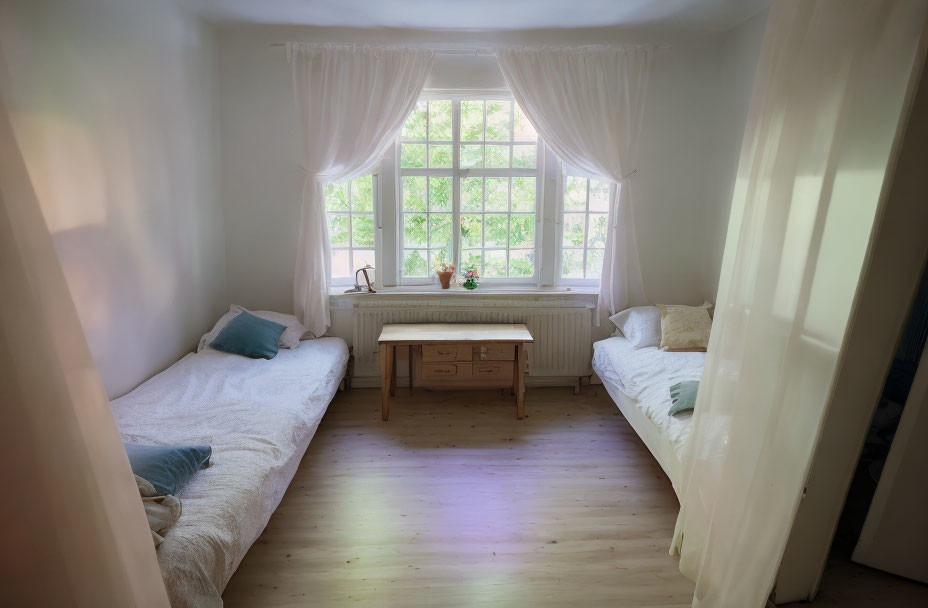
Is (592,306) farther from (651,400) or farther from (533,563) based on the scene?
(533,563)

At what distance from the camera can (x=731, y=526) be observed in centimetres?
187

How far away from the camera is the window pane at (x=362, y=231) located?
4.24 meters

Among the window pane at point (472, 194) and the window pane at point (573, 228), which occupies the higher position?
the window pane at point (472, 194)

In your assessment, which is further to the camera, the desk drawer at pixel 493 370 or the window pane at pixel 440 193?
the window pane at pixel 440 193

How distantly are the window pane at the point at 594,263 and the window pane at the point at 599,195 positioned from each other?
1.12ft

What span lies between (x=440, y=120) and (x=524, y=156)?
2.30ft

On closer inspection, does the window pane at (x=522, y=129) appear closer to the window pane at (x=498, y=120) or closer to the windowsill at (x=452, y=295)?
the window pane at (x=498, y=120)

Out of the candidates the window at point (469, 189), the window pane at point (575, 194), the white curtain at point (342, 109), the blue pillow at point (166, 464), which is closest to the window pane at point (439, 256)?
the window at point (469, 189)

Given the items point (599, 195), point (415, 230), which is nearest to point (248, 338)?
point (415, 230)

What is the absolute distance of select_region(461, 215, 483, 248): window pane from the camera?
428 centimetres

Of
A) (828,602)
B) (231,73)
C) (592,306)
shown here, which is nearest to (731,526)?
(828,602)

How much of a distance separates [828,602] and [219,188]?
14.0 feet

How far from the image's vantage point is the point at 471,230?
4301 millimetres

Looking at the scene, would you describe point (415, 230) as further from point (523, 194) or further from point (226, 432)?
point (226, 432)
